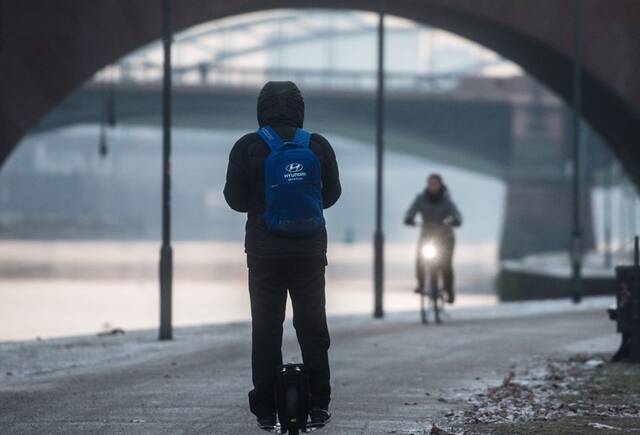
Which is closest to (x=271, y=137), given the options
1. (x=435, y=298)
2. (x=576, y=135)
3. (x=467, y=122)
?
(x=435, y=298)

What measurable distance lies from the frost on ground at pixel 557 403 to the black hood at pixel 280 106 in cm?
254

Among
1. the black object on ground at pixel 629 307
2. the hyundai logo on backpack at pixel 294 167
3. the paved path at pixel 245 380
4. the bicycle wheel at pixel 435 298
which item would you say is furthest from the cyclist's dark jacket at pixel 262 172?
the bicycle wheel at pixel 435 298

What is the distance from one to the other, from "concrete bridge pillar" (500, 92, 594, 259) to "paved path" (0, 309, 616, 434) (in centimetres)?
6392

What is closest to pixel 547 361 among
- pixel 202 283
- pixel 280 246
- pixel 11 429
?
pixel 11 429

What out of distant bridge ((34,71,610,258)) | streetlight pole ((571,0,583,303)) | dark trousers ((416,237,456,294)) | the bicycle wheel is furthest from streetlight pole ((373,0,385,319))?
distant bridge ((34,71,610,258))

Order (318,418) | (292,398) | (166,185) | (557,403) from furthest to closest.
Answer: (166,185)
(557,403)
(318,418)
(292,398)

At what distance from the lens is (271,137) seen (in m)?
7.32

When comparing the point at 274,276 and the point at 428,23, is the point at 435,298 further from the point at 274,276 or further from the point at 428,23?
the point at 274,276

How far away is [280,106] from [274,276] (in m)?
0.89

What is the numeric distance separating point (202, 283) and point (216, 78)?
1221 inches

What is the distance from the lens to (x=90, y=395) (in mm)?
10961

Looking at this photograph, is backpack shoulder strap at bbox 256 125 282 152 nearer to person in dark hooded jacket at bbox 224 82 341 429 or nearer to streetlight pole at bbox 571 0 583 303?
person in dark hooded jacket at bbox 224 82 341 429

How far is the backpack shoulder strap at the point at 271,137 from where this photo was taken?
728cm

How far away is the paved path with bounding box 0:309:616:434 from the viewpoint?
9.48 meters
